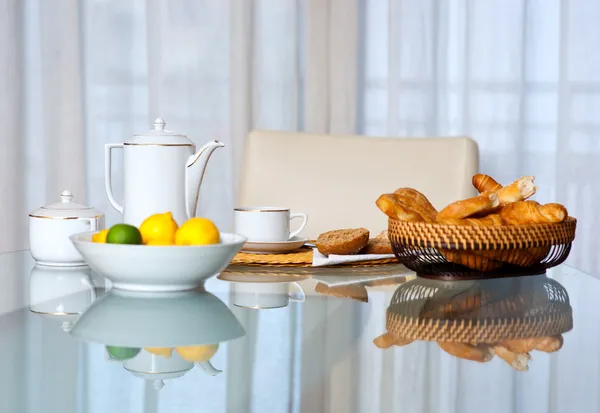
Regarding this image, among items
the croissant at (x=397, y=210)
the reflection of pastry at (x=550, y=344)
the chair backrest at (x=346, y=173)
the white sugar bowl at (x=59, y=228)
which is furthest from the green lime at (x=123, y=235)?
the chair backrest at (x=346, y=173)

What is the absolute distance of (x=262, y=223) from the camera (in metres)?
1.36

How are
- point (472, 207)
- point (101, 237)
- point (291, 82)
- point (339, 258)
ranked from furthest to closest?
point (291, 82) → point (339, 258) → point (472, 207) → point (101, 237)

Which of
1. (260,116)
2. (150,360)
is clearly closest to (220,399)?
(150,360)

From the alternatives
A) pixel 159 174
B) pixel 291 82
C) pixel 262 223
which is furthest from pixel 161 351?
pixel 291 82

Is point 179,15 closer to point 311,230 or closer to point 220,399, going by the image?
point 311,230

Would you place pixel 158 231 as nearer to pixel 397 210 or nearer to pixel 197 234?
pixel 197 234

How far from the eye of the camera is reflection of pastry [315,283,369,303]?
1.09m

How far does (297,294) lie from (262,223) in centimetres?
28

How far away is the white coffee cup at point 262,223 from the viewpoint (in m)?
1.35

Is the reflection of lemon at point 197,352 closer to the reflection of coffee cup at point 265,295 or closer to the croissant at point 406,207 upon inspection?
the reflection of coffee cup at point 265,295

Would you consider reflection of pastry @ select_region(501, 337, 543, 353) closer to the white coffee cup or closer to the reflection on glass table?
the reflection on glass table

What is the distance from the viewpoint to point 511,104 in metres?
2.83

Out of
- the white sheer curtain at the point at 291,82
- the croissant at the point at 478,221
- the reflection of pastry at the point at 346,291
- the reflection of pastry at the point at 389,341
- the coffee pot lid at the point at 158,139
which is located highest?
the white sheer curtain at the point at 291,82

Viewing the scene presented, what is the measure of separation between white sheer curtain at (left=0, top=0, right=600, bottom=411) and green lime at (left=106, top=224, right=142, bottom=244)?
1882mm
